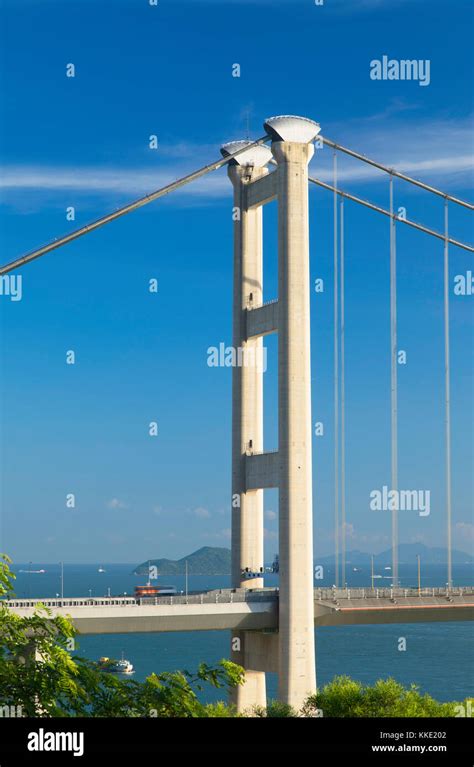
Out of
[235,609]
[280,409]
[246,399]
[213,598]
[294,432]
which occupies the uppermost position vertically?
[246,399]

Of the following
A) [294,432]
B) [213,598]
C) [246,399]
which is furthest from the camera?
[246,399]

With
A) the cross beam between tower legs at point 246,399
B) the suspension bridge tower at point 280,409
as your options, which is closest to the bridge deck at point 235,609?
the suspension bridge tower at point 280,409

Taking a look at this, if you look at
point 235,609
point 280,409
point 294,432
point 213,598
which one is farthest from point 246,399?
point 235,609

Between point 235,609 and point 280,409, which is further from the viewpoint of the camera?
point 280,409

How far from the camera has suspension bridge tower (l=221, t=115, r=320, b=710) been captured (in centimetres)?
6053

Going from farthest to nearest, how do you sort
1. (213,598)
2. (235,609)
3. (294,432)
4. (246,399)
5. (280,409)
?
(246,399)
(280,409)
(294,432)
(213,598)
(235,609)

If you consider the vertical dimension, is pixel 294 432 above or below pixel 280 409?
below

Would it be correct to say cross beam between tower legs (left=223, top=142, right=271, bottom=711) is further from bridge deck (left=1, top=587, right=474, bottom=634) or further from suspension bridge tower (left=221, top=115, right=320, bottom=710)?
bridge deck (left=1, top=587, right=474, bottom=634)

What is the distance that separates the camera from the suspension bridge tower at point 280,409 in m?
60.5

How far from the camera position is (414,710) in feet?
178

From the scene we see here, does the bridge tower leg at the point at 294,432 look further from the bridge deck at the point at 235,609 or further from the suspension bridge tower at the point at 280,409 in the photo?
the bridge deck at the point at 235,609

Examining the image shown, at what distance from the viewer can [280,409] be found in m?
61.9

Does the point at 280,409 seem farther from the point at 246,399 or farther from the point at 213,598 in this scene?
the point at 213,598
